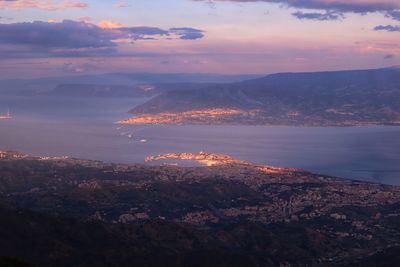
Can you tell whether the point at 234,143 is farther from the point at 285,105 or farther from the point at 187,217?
the point at 187,217

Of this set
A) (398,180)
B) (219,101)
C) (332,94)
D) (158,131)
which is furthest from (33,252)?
(332,94)

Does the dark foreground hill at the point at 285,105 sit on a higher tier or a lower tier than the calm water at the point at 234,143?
higher

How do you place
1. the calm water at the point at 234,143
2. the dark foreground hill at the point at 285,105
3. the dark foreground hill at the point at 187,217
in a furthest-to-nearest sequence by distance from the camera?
1. the dark foreground hill at the point at 285,105
2. the calm water at the point at 234,143
3. the dark foreground hill at the point at 187,217

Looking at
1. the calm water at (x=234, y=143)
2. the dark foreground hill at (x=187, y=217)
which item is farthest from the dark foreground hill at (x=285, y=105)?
the dark foreground hill at (x=187, y=217)

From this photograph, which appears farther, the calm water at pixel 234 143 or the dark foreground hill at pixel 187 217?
the calm water at pixel 234 143

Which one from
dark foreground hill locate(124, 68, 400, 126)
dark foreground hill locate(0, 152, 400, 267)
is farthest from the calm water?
dark foreground hill locate(0, 152, 400, 267)

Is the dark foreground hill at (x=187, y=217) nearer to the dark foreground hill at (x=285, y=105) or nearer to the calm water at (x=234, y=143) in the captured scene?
the calm water at (x=234, y=143)
